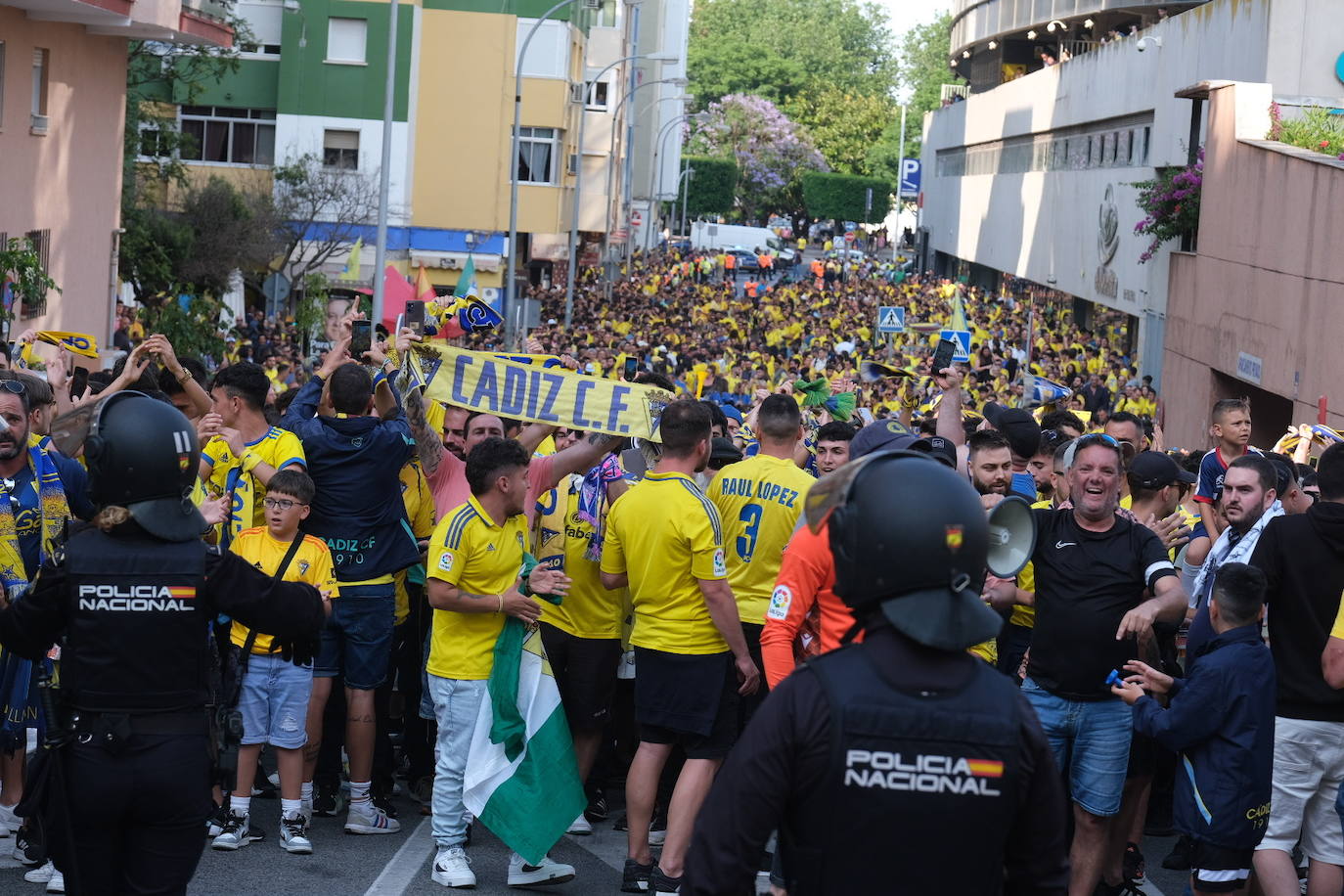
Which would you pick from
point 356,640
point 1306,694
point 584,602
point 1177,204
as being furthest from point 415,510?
point 1177,204

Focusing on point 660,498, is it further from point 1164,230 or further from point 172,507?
point 1164,230

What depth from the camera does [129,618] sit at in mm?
4480

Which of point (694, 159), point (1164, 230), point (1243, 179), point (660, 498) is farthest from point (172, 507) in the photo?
point (694, 159)

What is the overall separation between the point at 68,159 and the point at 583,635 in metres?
17.7

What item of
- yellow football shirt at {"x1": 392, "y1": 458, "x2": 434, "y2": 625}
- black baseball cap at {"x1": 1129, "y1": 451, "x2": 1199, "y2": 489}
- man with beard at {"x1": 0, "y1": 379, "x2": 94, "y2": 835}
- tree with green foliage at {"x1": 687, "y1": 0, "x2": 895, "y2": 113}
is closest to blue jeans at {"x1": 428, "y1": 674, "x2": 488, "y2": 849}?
yellow football shirt at {"x1": 392, "y1": 458, "x2": 434, "y2": 625}

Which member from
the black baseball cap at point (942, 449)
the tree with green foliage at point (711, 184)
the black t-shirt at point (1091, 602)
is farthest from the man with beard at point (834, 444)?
the tree with green foliage at point (711, 184)

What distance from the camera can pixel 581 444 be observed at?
7.59 meters

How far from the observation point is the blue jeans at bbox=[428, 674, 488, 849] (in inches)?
268

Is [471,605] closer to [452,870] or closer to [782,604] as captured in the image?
[452,870]

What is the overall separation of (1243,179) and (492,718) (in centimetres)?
1967

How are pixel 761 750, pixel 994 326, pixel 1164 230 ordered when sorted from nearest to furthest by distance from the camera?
pixel 761 750 → pixel 1164 230 → pixel 994 326

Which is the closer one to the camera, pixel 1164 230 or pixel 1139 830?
pixel 1139 830

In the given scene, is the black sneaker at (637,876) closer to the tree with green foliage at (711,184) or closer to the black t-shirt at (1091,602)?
the black t-shirt at (1091,602)

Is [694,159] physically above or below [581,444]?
above
